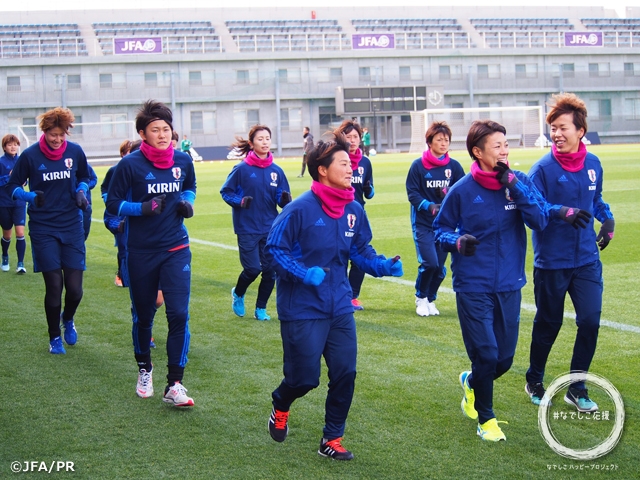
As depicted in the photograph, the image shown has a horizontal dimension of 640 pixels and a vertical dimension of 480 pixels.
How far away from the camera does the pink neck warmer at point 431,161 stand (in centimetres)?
910

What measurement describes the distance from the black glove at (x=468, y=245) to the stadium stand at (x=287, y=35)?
5882 cm

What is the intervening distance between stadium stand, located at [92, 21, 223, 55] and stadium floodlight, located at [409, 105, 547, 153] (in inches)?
673

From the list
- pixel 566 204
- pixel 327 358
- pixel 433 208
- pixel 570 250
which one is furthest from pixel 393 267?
pixel 433 208

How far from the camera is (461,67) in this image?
2478 inches

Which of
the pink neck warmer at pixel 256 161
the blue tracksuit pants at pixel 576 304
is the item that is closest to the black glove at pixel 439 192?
the pink neck warmer at pixel 256 161

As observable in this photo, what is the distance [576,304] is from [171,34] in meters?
64.2

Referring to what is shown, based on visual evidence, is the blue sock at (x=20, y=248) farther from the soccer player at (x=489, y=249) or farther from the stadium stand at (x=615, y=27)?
the stadium stand at (x=615, y=27)

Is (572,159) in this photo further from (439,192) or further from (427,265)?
(427,265)

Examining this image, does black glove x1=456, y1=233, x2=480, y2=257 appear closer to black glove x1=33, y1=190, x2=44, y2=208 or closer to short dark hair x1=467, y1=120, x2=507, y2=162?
short dark hair x1=467, y1=120, x2=507, y2=162

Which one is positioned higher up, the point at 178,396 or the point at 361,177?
the point at 361,177

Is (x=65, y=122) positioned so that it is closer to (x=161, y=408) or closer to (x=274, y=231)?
(x=161, y=408)

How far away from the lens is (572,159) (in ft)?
19.2

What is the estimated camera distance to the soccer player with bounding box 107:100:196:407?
6.18 m

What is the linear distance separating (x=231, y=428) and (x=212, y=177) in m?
30.6
